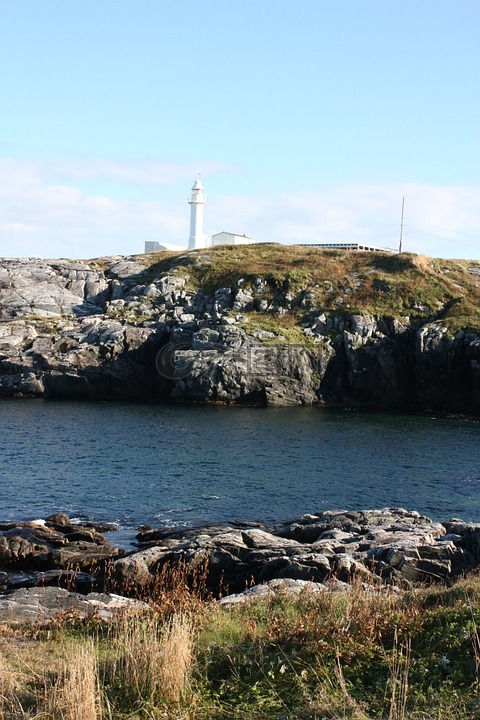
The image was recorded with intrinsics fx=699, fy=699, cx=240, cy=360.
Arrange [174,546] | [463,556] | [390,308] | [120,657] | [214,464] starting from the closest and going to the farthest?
[120,657], [463,556], [174,546], [214,464], [390,308]

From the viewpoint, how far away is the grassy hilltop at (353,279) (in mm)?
93000

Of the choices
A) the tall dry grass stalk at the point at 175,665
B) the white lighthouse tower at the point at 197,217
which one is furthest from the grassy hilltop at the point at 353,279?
the tall dry grass stalk at the point at 175,665

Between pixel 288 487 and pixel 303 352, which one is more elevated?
pixel 303 352

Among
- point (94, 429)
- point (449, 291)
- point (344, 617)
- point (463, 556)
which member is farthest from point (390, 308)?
point (344, 617)

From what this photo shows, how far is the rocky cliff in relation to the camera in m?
85.8

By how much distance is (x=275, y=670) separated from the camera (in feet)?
35.4

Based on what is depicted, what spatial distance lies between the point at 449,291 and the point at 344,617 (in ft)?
293

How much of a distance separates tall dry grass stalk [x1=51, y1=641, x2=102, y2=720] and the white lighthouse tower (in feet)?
471

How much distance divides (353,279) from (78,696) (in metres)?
95.4

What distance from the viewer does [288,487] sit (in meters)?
46.0

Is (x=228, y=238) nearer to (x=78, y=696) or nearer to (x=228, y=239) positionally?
(x=228, y=239)

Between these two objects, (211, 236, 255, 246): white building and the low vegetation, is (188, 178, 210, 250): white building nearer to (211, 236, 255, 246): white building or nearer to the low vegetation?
(211, 236, 255, 246): white building

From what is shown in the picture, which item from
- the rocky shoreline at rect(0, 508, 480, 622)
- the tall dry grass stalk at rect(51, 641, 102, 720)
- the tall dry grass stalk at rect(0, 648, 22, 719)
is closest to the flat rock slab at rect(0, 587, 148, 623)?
the rocky shoreline at rect(0, 508, 480, 622)

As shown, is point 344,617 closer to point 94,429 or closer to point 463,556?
point 463,556
